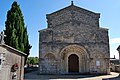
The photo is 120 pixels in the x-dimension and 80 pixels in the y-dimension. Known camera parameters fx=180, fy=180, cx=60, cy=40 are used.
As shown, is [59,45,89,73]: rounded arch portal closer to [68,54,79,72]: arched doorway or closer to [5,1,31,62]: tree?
[68,54,79,72]: arched doorway

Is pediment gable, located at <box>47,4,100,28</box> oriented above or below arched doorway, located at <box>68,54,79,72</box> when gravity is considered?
above

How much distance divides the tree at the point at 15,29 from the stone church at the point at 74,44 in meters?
2.52

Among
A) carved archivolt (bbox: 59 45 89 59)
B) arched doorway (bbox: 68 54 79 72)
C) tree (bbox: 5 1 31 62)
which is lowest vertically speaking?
arched doorway (bbox: 68 54 79 72)

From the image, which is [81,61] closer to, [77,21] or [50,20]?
[77,21]

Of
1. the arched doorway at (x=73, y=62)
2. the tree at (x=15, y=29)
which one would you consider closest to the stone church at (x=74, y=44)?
the arched doorway at (x=73, y=62)

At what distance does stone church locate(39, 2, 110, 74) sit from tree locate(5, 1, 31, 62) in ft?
8.28

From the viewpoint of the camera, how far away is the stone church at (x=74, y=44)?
21812 millimetres

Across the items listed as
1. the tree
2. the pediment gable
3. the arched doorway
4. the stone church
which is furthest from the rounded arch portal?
the tree

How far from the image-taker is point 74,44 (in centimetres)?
2202

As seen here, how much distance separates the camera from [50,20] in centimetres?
2347

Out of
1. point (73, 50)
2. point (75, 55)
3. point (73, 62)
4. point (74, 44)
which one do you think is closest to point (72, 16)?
point (74, 44)

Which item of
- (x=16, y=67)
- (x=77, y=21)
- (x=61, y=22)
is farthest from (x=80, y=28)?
(x=16, y=67)

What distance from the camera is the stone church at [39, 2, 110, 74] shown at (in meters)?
21.8

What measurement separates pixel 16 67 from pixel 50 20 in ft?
45.6
